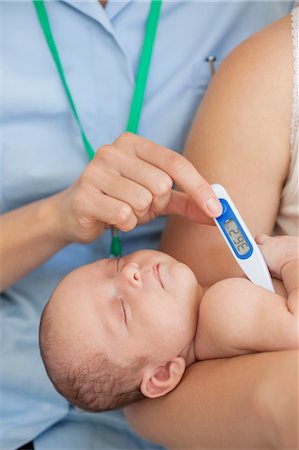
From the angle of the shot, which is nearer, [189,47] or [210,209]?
[210,209]

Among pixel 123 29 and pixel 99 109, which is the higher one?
pixel 123 29

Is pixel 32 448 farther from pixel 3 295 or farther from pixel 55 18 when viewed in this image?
pixel 55 18

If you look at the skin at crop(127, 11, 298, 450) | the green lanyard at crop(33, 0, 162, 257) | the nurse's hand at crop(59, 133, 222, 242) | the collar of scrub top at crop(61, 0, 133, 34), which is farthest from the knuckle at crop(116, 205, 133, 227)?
the collar of scrub top at crop(61, 0, 133, 34)

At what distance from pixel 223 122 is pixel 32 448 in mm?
817

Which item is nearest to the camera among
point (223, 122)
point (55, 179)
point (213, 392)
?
point (213, 392)

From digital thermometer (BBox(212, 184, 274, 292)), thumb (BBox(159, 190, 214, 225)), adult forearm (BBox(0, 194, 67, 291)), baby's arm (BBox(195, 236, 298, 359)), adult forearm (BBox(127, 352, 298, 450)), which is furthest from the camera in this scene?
adult forearm (BBox(0, 194, 67, 291))

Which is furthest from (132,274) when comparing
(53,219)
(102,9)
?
(102,9)

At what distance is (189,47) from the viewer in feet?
4.98

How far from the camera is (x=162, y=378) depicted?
1.18 m

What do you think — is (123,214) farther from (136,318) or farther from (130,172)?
(136,318)

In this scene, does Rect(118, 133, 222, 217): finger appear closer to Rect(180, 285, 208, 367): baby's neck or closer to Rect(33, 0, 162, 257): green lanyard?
Rect(180, 285, 208, 367): baby's neck

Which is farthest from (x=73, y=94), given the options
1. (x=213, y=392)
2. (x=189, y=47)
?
(x=213, y=392)

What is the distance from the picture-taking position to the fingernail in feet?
3.69

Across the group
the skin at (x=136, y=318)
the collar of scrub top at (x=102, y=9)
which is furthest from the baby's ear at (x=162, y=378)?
the collar of scrub top at (x=102, y=9)
